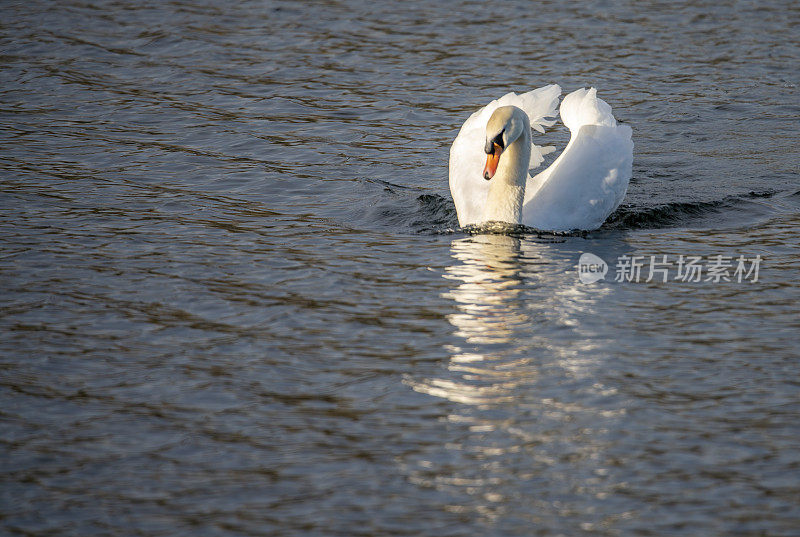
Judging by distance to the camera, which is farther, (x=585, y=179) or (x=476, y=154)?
(x=476, y=154)

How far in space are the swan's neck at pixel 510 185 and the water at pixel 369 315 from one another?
0.66 ft

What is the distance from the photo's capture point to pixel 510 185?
30.3 ft

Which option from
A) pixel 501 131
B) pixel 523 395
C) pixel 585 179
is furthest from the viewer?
pixel 585 179

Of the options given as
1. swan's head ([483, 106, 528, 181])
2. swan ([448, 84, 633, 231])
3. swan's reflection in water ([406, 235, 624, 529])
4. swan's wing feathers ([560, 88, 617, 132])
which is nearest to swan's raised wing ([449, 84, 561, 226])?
swan ([448, 84, 633, 231])

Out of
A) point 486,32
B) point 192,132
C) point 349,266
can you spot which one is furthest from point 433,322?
point 486,32

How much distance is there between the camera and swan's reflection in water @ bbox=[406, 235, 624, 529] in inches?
206

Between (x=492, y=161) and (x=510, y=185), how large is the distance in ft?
1.51

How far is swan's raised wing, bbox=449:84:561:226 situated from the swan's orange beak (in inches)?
28.9

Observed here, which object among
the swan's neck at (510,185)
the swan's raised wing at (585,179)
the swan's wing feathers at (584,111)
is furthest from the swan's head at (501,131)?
the swan's wing feathers at (584,111)

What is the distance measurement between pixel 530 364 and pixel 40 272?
12.4ft

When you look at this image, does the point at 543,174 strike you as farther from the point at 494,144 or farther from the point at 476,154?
the point at 494,144

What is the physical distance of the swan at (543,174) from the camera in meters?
9.23

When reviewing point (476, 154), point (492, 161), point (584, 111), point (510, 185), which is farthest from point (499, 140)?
point (584, 111)

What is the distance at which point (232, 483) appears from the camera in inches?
209
